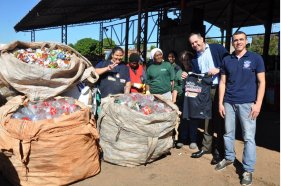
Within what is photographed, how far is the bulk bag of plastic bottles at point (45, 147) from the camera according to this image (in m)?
2.88

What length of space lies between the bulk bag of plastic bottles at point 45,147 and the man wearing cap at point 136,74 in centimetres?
129

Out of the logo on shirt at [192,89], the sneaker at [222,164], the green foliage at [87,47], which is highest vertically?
the green foliage at [87,47]

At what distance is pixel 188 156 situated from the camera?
4.05m

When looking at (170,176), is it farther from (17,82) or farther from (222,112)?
(17,82)

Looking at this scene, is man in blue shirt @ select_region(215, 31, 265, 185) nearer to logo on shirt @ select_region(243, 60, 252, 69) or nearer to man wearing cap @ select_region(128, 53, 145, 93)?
logo on shirt @ select_region(243, 60, 252, 69)

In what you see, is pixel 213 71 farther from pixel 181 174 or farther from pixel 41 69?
pixel 41 69

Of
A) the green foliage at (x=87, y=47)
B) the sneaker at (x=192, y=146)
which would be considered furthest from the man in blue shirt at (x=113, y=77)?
the green foliage at (x=87, y=47)

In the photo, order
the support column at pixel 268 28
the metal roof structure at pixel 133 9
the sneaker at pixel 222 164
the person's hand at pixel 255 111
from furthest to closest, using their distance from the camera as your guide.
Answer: the metal roof structure at pixel 133 9, the support column at pixel 268 28, the sneaker at pixel 222 164, the person's hand at pixel 255 111

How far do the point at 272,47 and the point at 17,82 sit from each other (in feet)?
90.7

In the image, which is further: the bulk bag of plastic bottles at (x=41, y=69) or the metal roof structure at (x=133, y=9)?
the metal roof structure at (x=133, y=9)

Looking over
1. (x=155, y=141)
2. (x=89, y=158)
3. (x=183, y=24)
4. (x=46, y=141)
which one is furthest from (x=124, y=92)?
(x=183, y=24)

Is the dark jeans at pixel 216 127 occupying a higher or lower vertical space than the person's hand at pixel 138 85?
lower

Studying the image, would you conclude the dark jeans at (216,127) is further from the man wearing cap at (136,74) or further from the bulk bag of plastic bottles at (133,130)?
the man wearing cap at (136,74)

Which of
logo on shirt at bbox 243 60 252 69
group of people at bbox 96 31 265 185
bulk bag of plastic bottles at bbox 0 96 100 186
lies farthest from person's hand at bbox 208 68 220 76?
bulk bag of plastic bottles at bbox 0 96 100 186
